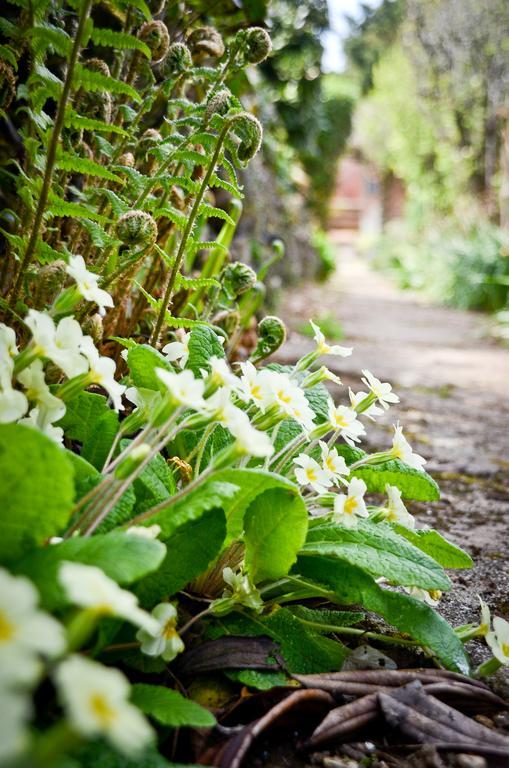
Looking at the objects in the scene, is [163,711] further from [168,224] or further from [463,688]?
[168,224]

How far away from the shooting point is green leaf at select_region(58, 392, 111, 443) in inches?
50.4

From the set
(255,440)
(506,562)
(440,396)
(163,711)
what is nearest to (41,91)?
(255,440)

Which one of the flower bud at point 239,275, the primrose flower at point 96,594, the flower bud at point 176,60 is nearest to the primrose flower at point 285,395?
the primrose flower at point 96,594

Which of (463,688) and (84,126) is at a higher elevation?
(84,126)

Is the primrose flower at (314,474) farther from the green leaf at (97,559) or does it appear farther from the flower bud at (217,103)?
the flower bud at (217,103)

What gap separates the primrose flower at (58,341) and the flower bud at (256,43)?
0.76 meters

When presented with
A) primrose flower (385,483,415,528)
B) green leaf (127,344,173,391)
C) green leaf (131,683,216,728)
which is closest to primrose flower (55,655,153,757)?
green leaf (131,683,216,728)

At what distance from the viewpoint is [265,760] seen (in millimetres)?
941

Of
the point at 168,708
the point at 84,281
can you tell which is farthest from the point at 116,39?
the point at 168,708

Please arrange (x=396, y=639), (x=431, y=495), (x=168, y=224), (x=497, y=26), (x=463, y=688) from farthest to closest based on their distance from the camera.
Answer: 1. (x=497, y=26)
2. (x=168, y=224)
3. (x=431, y=495)
4. (x=396, y=639)
5. (x=463, y=688)

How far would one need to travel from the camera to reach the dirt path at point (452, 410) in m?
1.76

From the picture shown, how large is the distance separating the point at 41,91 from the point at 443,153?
1518 centimetres

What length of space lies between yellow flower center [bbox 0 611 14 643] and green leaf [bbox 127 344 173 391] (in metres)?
0.64

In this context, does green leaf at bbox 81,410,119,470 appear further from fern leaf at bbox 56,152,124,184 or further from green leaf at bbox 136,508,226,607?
fern leaf at bbox 56,152,124,184
